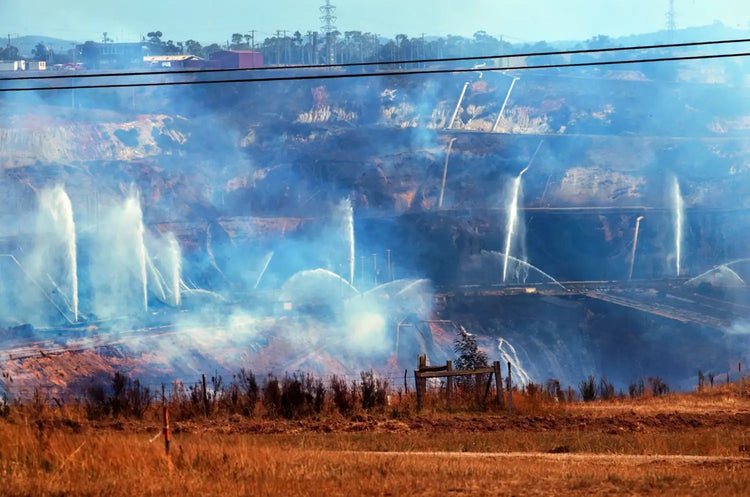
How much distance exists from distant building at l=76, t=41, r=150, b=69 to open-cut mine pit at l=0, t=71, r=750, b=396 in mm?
11280

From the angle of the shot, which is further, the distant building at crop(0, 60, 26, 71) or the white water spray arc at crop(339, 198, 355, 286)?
the distant building at crop(0, 60, 26, 71)

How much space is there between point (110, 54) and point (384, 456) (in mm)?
128242

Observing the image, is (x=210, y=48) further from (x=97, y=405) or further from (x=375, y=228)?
(x=97, y=405)

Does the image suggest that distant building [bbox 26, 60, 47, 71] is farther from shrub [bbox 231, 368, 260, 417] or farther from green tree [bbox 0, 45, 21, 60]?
shrub [bbox 231, 368, 260, 417]

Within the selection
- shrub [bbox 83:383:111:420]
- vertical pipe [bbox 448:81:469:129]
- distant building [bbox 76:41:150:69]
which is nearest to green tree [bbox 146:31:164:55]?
distant building [bbox 76:41:150:69]

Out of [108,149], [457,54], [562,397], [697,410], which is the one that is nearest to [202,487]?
[697,410]

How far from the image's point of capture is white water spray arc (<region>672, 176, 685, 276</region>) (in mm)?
99750

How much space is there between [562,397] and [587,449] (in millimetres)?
14796

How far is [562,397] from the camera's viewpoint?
34.3m

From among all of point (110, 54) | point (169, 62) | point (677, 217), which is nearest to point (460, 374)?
point (677, 217)

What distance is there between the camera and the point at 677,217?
101312 millimetres

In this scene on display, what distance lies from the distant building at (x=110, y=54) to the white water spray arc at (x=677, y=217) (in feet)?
235

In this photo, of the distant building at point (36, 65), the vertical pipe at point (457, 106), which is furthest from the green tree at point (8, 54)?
the vertical pipe at point (457, 106)

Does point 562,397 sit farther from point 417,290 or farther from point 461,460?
point 417,290
